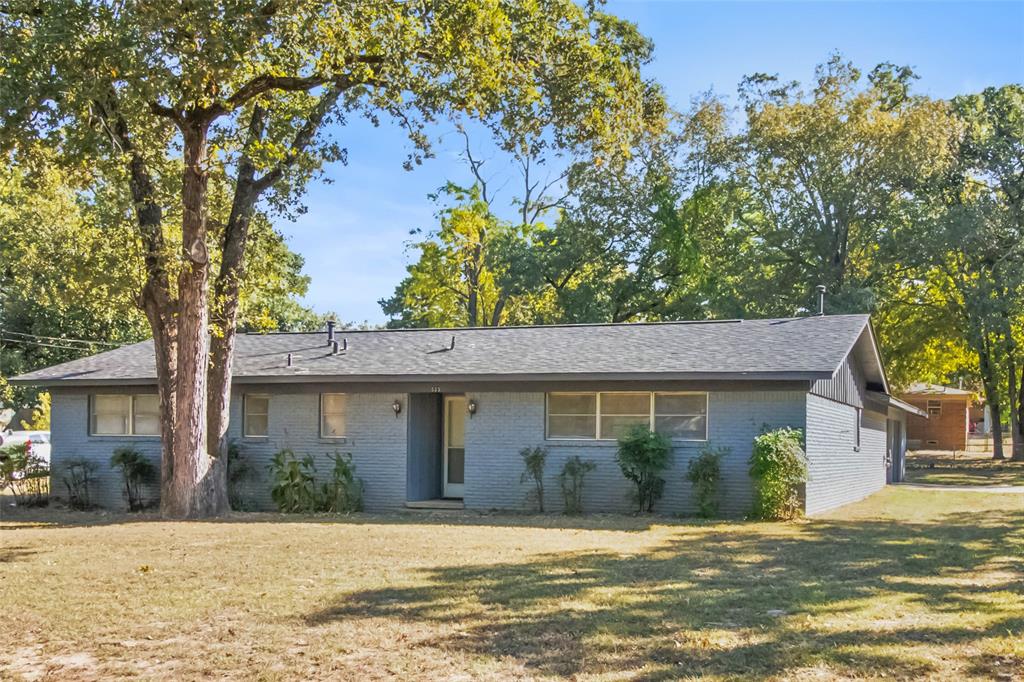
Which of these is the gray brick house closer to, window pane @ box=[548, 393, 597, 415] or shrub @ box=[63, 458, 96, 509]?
window pane @ box=[548, 393, 597, 415]

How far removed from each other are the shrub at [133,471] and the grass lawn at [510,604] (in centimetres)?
598

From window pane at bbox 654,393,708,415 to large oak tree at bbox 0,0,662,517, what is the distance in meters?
4.42

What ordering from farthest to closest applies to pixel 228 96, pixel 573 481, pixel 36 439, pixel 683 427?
1. pixel 36 439
2. pixel 573 481
3. pixel 683 427
4. pixel 228 96

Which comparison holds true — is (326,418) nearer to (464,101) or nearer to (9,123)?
(464,101)

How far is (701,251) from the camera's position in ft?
121

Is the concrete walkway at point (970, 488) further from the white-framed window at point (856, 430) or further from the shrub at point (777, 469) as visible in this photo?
the shrub at point (777, 469)

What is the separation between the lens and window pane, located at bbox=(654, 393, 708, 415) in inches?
672

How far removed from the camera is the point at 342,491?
A: 18.5 meters

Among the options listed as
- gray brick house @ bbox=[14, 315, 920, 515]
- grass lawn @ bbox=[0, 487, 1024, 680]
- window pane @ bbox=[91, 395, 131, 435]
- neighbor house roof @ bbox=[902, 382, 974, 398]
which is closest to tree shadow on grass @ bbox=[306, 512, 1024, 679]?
grass lawn @ bbox=[0, 487, 1024, 680]

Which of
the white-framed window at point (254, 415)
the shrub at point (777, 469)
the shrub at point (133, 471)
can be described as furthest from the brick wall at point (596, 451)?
the shrub at point (133, 471)

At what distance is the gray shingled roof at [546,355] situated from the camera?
1678 centimetres

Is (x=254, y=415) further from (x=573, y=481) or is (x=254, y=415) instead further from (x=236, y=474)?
(x=573, y=481)

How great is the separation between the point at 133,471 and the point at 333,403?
14.6 ft

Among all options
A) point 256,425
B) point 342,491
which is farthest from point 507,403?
point 256,425
